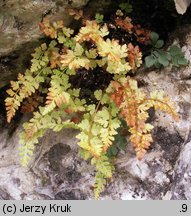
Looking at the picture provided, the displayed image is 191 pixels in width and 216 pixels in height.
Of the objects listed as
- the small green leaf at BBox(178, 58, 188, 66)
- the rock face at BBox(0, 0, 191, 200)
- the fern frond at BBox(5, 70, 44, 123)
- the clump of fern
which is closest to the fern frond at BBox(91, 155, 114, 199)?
the clump of fern

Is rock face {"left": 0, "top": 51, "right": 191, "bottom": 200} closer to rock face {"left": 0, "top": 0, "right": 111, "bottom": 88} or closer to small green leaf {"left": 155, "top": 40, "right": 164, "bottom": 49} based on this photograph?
small green leaf {"left": 155, "top": 40, "right": 164, "bottom": 49}

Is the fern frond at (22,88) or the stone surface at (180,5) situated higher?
the stone surface at (180,5)

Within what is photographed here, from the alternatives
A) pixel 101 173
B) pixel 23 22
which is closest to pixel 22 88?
pixel 23 22

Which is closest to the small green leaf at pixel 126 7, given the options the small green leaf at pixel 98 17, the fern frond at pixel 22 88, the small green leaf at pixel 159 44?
the small green leaf at pixel 98 17

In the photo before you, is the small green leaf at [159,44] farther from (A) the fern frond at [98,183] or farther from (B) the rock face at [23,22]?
(A) the fern frond at [98,183]

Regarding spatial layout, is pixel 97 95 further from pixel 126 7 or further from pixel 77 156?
pixel 126 7

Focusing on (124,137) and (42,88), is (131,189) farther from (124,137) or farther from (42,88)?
(42,88)
